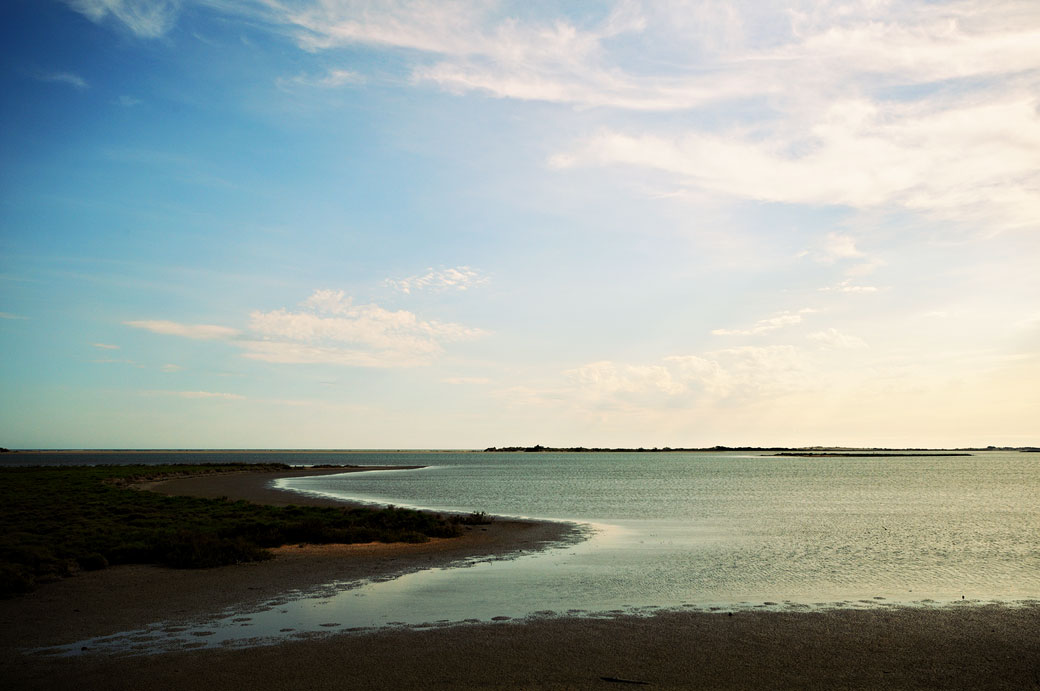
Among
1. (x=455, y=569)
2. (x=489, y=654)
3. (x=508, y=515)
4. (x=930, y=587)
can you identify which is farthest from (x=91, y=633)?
(x=508, y=515)

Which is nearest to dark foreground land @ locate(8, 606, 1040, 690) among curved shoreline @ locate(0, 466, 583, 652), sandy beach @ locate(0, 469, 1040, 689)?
sandy beach @ locate(0, 469, 1040, 689)

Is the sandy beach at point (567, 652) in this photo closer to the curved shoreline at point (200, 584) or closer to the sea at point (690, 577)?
the curved shoreline at point (200, 584)

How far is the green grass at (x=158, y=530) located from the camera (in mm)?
20469

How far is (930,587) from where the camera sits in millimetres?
18812

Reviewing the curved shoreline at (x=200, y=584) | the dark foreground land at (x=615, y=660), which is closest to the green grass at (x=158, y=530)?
the curved shoreline at (x=200, y=584)

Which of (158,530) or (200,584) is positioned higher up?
(158,530)

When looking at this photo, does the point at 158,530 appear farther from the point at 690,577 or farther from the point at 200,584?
the point at 690,577

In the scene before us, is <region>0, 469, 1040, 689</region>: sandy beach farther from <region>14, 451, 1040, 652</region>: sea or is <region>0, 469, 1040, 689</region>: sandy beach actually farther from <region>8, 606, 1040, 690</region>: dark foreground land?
<region>14, 451, 1040, 652</region>: sea

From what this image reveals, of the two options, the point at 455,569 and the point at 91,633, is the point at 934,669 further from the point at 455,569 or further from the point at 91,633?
the point at 91,633

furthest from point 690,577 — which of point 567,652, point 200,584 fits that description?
point 200,584

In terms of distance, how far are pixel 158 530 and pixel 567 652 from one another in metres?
21.0

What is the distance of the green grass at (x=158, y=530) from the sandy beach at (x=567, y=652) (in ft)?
10.2

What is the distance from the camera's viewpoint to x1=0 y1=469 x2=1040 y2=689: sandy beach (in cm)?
1079

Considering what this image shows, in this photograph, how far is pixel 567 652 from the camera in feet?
40.3
